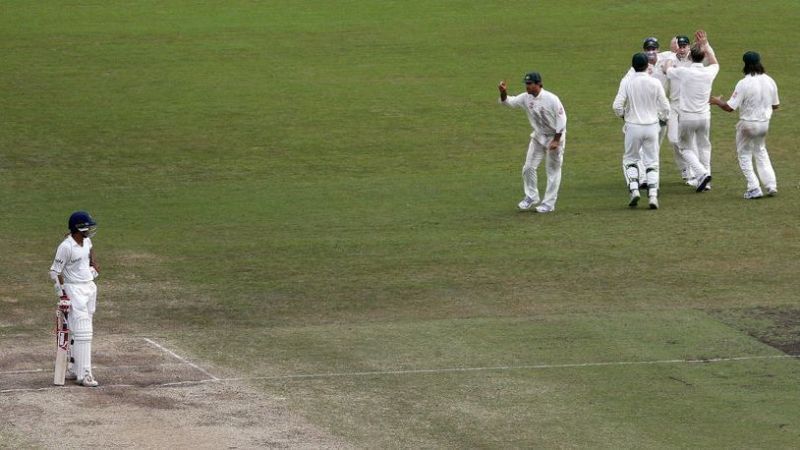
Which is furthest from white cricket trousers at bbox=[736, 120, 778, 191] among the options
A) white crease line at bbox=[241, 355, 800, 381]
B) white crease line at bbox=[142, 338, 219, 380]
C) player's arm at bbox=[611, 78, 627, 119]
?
white crease line at bbox=[142, 338, 219, 380]

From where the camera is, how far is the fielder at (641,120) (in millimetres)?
21188

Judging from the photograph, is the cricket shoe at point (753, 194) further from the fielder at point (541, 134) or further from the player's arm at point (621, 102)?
the fielder at point (541, 134)

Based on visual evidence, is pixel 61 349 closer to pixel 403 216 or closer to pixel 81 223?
pixel 81 223

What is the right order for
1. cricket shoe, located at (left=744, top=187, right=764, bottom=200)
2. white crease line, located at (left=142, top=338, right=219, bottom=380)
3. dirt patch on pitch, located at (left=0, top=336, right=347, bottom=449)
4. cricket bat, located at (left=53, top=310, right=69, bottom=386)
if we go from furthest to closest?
cricket shoe, located at (left=744, top=187, right=764, bottom=200)
white crease line, located at (left=142, top=338, right=219, bottom=380)
cricket bat, located at (left=53, top=310, right=69, bottom=386)
dirt patch on pitch, located at (left=0, top=336, right=347, bottom=449)

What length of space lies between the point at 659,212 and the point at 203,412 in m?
10.2

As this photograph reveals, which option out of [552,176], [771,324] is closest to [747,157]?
[552,176]

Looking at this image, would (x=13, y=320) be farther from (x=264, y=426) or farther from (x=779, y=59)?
(x=779, y=59)

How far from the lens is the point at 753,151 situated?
2186 centimetres

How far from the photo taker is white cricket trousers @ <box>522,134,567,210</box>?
69.4 ft

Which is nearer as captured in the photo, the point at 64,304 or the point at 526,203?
the point at 64,304

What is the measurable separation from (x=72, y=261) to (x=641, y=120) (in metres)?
10.1

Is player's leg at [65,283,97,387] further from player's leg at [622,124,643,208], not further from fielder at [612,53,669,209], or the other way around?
player's leg at [622,124,643,208]

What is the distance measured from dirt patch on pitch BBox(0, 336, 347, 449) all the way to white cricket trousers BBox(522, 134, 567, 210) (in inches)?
317

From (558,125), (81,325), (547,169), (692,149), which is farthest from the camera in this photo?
(692,149)
